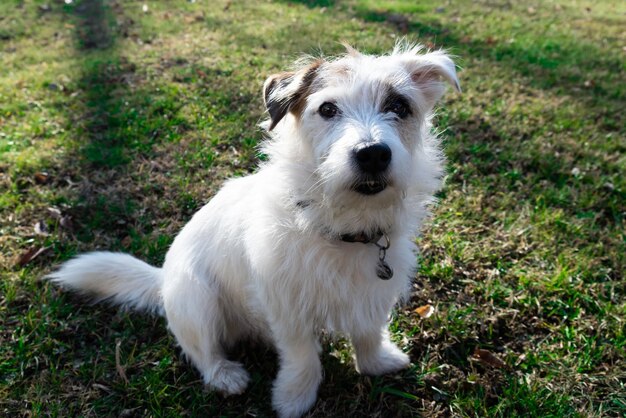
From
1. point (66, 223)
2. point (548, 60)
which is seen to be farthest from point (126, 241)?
point (548, 60)

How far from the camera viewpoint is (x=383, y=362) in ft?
9.52

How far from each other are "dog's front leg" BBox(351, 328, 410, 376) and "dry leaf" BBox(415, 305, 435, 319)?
0.38 m

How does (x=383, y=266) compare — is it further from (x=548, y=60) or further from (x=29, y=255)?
(x=548, y=60)

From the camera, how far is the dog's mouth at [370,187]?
217 cm

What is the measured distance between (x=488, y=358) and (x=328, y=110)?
192cm

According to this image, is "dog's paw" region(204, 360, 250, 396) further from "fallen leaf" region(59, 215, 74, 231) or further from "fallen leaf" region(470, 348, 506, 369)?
"fallen leaf" region(59, 215, 74, 231)

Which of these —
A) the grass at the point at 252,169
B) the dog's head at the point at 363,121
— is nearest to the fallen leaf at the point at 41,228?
the grass at the point at 252,169

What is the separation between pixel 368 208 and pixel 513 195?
2.62 metres

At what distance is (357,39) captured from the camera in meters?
7.86

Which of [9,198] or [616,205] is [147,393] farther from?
[616,205]

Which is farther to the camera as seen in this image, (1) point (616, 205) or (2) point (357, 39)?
(2) point (357, 39)

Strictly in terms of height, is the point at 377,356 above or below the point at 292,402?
above

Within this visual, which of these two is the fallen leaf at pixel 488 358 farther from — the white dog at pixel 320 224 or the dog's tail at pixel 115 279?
the dog's tail at pixel 115 279

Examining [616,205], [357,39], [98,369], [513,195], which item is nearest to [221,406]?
[98,369]
